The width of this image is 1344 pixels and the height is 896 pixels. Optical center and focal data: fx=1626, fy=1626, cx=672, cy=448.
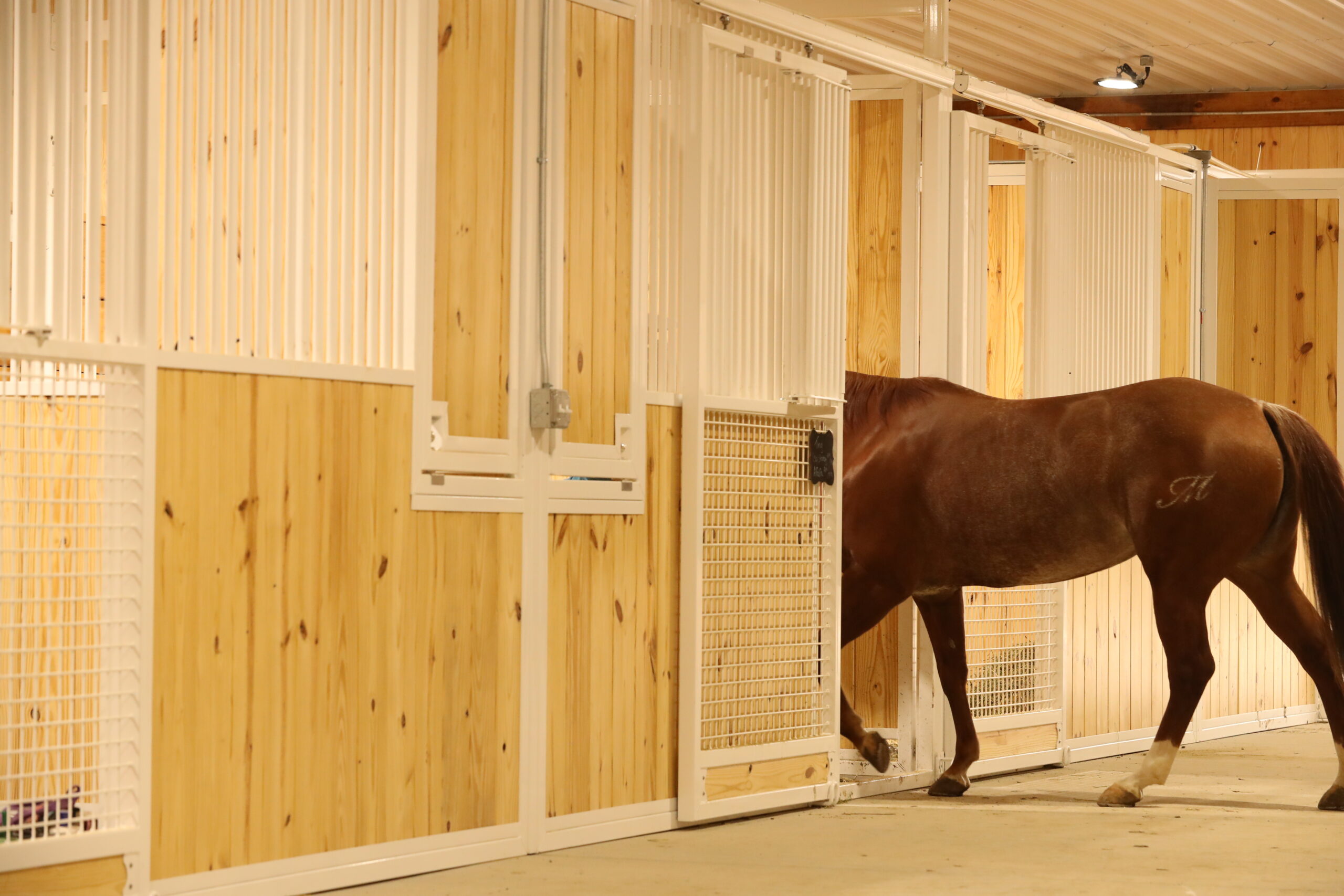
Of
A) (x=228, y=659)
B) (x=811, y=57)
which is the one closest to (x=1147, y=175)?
(x=811, y=57)

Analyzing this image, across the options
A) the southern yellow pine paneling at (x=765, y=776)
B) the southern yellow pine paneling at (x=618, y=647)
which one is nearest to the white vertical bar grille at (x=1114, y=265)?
the southern yellow pine paneling at (x=765, y=776)

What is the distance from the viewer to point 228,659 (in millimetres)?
3094

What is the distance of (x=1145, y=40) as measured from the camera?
7945mm

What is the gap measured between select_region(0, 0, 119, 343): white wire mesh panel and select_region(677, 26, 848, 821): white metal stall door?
1656mm

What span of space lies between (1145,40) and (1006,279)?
1.64 metres

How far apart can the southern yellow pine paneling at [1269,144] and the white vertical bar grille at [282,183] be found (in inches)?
245

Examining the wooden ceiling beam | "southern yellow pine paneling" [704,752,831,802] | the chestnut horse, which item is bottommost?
"southern yellow pine paneling" [704,752,831,802]

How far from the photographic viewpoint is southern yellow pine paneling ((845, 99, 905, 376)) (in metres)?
5.50

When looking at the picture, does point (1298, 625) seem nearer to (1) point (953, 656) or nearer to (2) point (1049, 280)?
(1) point (953, 656)

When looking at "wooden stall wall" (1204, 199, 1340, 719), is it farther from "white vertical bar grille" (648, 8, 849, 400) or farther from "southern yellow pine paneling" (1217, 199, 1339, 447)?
"white vertical bar grille" (648, 8, 849, 400)

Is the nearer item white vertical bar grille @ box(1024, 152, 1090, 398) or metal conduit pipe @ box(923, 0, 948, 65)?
metal conduit pipe @ box(923, 0, 948, 65)

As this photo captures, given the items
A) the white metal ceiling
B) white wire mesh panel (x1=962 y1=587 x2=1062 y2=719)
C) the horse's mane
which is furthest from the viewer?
the white metal ceiling

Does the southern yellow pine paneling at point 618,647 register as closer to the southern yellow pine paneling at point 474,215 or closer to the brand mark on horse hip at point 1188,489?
the southern yellow pine paneling at point 474,215

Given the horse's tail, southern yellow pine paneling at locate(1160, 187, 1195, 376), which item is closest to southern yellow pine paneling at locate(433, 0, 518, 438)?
the horse's tail
